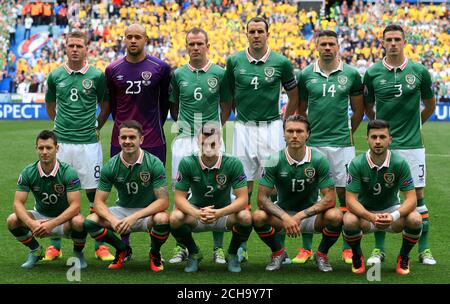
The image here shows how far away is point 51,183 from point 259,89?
1978 mm

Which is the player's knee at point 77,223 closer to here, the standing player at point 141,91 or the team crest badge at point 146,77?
the standing player at point 141,91

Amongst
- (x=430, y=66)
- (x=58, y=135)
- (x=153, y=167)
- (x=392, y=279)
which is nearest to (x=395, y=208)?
(x=392, y=279)

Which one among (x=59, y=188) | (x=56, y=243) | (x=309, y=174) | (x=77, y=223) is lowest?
(x=56, y=243)

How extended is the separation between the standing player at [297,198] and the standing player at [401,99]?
694 mm

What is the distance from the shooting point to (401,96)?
7492mm

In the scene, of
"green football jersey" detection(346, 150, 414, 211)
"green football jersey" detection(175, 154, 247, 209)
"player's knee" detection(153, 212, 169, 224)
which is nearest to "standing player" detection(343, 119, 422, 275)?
"green football jersey" detection(346, 150, 414, 211)

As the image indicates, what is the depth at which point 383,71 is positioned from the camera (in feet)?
24.7

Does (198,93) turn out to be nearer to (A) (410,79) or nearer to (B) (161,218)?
(B) (161,218)

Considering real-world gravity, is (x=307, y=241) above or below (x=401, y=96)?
below

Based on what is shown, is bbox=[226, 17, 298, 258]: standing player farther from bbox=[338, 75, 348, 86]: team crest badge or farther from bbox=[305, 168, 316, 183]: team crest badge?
bbox=[305, 168, 316, 183]: team crest badge

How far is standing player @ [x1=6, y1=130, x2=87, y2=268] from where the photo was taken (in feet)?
22.6

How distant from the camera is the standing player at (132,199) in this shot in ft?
22.7

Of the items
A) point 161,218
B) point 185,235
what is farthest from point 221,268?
point 161,218
